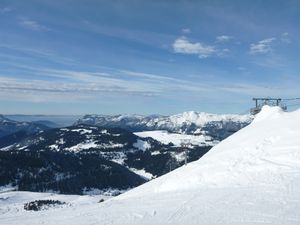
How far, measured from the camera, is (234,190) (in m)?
20.1

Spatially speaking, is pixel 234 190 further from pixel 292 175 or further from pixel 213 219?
pixel 213 219

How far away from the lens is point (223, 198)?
1861cm

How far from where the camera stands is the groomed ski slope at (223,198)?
51.1 feet

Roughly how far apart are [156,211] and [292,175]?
8966 millimetres

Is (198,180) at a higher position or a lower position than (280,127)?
lower

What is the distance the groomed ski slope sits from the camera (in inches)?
613

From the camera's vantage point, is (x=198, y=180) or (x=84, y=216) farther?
(x=198, y=180)

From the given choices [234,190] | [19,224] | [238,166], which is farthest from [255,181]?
[19,224]

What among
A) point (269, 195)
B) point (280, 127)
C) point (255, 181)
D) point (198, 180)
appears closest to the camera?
point (269, 195)

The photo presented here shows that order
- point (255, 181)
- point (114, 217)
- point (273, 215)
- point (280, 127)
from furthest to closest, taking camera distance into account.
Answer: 1. point (280, 127)
2. point (255, 181)
3. point (114, 217)
4. point (273, 215)

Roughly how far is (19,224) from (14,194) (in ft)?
556

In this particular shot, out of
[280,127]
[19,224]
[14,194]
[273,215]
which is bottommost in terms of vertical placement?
[14,194]

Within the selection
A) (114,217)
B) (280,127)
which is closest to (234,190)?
(114,217)

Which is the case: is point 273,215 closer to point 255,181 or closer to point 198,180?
point 255,181
